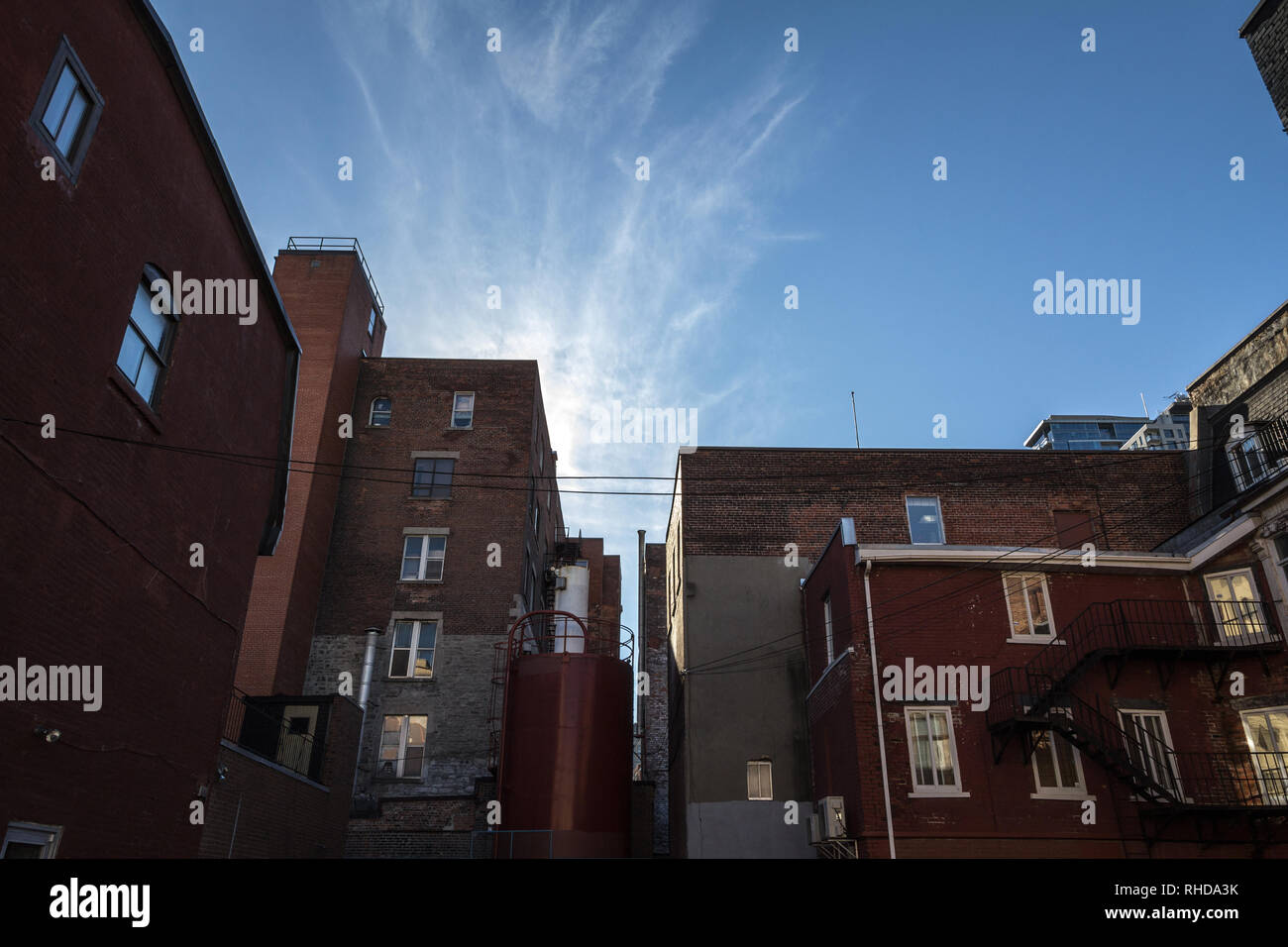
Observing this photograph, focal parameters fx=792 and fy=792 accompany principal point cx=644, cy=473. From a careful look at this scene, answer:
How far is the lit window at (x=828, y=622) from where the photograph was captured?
2164 centimetres

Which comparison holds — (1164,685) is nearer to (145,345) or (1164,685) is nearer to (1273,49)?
(1273,49)

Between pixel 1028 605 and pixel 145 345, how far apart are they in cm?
1925

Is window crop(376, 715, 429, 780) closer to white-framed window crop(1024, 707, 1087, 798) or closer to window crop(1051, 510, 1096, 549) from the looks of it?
white-framed window crop(1024, 707, 1087, 798)

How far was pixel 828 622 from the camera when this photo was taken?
2205 centimetres

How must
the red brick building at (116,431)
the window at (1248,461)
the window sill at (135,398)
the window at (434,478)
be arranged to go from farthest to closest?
the window at (434,478)
the window at (1248,461)
the window sill at (135,398)
the red brick building at (116,431)

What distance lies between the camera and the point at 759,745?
76.0 feet

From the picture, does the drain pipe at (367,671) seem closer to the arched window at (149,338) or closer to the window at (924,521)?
the arched window at (149,338)

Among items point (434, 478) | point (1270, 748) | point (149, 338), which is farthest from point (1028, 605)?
point (434, 478)

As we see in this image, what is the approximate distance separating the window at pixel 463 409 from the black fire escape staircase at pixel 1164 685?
21.5 m

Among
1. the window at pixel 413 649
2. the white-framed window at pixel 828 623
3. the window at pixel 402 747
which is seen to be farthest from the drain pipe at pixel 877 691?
the window at pixel 413 649

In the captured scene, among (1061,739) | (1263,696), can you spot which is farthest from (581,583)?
(1263,696)

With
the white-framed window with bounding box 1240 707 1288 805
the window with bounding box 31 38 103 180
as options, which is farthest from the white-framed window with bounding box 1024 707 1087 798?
the window with bounding box 31 38 103 180

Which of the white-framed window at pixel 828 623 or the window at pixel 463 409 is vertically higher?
the window at pixel 463 409
